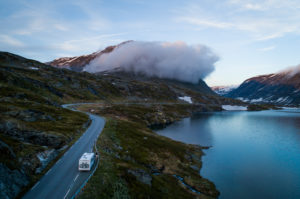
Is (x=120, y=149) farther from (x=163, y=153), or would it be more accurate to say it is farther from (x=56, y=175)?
(x=56, y=175)

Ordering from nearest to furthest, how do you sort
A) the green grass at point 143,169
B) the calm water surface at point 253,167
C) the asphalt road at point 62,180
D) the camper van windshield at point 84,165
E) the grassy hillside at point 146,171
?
1. the asphalt road at point 62,180
2. the green grass at point 143,169
3. the grassy hillside at point 146,171
4. the camper van windshield at point 84,165
5. the calm water surface at point 253,167

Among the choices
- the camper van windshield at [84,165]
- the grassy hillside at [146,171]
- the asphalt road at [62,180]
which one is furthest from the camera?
the camper van windshield at [84,165]

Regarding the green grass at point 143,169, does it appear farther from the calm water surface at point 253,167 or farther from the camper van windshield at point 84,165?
the calm water surface at point 253,167

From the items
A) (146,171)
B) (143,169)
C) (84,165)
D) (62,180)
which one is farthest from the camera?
(143,169)

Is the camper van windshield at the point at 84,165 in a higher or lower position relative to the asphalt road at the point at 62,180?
higher

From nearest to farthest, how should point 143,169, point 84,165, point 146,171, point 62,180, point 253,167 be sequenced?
1. point 62,180
2. point 84,165
3. point 146,171
4. point 143,169
5. point 253,167

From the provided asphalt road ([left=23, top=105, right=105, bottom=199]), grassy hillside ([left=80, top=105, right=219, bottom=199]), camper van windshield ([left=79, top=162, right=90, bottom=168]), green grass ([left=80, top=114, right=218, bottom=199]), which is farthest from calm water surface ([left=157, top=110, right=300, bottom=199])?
asphalt road ([left=23, top=105, right=105, bottom=199])

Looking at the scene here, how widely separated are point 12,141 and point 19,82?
98.4 m

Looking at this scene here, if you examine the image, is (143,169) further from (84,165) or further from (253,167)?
(253,167)

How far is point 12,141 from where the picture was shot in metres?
34.3

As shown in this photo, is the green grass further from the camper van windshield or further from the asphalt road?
the asphalt road

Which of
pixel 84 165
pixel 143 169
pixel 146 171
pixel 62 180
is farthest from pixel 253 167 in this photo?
pixel 62 180

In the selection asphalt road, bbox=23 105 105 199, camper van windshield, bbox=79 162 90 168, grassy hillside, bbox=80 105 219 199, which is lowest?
grassy hillside, bbox=80 105 219 199

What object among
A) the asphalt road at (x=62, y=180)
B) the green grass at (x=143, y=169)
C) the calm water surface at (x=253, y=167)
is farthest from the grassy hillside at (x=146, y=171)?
the calm water surface at (x=253, y=167)
